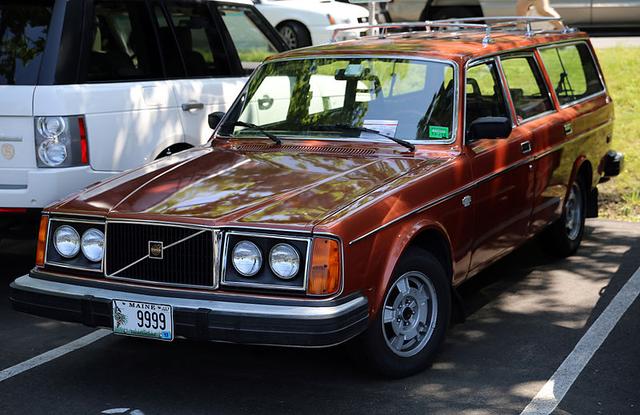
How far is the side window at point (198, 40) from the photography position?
7951 mm

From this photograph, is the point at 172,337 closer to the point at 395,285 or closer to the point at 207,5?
the point at 395,285

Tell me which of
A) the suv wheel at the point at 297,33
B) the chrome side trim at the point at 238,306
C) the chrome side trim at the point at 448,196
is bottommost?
the chrome side trim at the point at 238,306

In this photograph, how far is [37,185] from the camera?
660cm

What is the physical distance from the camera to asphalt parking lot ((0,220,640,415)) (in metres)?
5.11

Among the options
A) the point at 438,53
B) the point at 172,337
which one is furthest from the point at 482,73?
the point at 172,337

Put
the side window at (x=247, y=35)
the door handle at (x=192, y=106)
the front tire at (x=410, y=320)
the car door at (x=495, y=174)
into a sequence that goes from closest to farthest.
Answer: the front tire at (x=410, y=320)
the car door at (x=495, y=174)
the door handle at (x=192, y=106)
the side window at (x=247, y=35)

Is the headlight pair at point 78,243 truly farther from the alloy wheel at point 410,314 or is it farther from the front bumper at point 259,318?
the alloy wheel at point 410,314

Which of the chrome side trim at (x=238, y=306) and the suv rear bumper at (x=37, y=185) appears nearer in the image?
the chrome side trim at (x=238, y=306)

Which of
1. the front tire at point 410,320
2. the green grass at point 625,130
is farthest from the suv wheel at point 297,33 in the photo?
the front tire at point 410,320

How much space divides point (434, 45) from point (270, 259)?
2463mm

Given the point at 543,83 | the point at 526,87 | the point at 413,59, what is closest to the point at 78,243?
the point at 413,59

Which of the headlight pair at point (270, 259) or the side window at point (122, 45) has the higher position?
the side window at point (122, 45)

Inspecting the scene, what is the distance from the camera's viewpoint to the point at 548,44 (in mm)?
7703

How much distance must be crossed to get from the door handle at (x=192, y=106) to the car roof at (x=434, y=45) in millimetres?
1022
